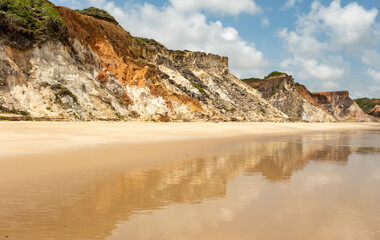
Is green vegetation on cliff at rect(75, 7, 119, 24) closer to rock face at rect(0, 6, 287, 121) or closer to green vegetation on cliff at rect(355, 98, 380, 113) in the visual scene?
rock face at rect(0, 6, 287, 121)

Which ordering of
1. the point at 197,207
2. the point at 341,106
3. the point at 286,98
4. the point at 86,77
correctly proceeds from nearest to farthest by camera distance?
the point at 197,207 → the point at 86,77 → the point at 286,98 → the point at 341,106

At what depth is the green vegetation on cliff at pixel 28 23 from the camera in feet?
86.6

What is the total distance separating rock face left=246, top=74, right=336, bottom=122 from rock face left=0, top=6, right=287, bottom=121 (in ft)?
84.1

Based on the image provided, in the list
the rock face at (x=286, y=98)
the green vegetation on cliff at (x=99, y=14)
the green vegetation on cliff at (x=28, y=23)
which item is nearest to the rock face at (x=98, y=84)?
the green vegetation on cliff at (x=28, y=23)

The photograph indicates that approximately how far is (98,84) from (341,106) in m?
114

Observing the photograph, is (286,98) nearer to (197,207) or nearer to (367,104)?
(197,207)

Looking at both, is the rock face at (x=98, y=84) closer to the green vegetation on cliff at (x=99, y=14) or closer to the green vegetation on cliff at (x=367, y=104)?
the green vegetation on cliff at (x=99, y=14)

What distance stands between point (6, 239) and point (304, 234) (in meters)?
3.64

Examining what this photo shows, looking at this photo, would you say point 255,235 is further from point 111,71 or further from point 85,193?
point 111,71

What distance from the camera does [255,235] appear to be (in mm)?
3584

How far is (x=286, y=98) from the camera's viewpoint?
278 ft

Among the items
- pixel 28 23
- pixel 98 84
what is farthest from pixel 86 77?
pixel 28 23

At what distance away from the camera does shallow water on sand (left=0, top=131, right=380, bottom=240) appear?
3686 mm

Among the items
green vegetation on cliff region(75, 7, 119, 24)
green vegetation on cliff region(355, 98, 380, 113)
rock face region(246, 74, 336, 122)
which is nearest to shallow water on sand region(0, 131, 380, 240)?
green vegetation on cliff region(75, 7, 119, 24)
